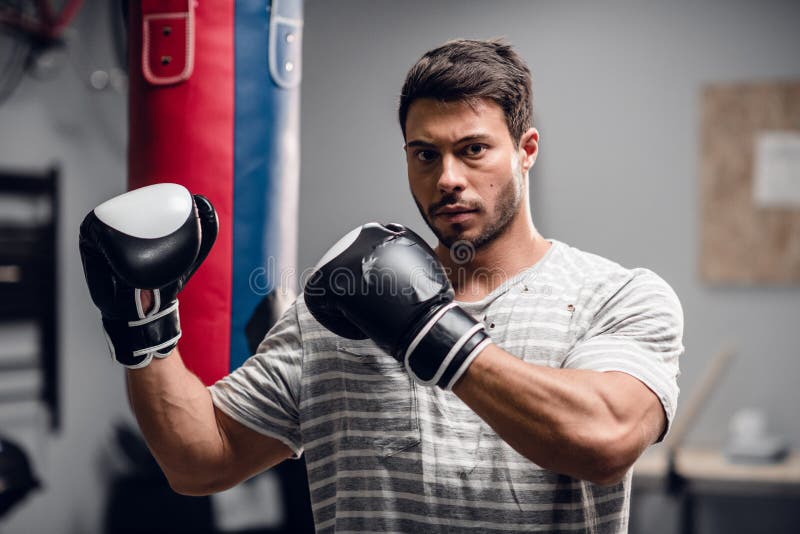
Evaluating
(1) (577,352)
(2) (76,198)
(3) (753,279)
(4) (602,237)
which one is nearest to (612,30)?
(4) (602,237)

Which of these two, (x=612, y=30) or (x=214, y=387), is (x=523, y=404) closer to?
(x=214, y=387)

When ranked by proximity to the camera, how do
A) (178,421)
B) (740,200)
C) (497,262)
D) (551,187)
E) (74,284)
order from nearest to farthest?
1. (178,421)
2. (497,262)
3. (74,284)
4. (740,200)
5. (551,187)

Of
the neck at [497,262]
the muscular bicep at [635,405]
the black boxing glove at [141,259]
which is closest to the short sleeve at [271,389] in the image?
the black boxing glove at [141,259]

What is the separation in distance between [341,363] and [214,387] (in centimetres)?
21

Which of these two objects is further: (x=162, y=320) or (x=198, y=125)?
(x=198, y=125)

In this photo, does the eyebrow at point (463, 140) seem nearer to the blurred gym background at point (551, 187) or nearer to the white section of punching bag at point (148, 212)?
the white section of punching bag at point (148, 212)

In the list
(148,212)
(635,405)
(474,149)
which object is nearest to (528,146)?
(474,149)

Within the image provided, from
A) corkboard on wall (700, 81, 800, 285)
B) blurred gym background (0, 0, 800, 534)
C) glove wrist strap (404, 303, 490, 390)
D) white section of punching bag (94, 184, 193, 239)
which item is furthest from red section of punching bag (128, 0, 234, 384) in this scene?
corkboard on wall (700, 81, 800, 285)

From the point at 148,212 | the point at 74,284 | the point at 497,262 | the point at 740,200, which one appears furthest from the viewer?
the point at 740,200

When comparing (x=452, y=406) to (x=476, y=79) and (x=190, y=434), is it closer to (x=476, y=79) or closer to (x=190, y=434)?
(x=190, y=434)

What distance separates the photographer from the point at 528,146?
132 centimetres

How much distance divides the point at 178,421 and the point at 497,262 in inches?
22.4

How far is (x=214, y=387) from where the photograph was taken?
126 cm

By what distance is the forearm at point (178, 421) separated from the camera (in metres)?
1.15
